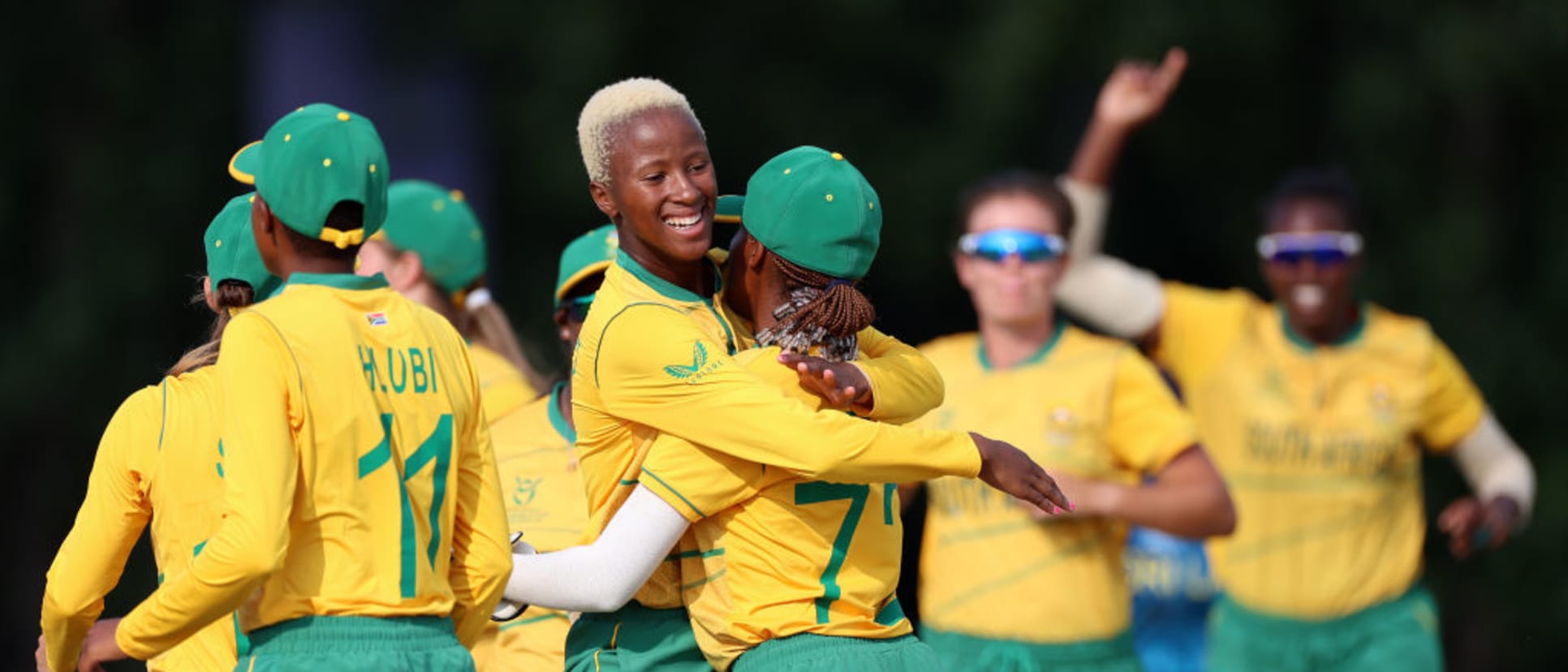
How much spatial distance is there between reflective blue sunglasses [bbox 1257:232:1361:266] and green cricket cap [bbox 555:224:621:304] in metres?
2.79

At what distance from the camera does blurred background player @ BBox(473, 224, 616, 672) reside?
14.9ft

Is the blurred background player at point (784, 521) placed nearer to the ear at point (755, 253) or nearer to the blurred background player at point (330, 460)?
the ear at point (755, 253)

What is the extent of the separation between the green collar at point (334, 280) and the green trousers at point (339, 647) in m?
0.53

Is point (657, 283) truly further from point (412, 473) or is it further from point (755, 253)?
point (412, 473)

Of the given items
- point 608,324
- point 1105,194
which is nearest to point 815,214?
point 608,324

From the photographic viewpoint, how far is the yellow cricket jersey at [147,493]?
3.51 meters

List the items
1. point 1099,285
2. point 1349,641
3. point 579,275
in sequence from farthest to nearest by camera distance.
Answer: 1. point 1099,285
2. point 1349,641
3. point 579,275

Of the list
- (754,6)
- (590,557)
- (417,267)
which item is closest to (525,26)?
(754,6)

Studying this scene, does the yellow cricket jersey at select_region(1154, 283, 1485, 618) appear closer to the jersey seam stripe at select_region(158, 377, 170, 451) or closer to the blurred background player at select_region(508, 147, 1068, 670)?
the blurred background player at select_region(508, 147, 1068, 670)

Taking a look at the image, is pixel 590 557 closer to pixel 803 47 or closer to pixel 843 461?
pixel 843 461

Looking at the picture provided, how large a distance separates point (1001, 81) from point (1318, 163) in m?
1.68

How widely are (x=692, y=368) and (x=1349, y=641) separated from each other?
3.29m

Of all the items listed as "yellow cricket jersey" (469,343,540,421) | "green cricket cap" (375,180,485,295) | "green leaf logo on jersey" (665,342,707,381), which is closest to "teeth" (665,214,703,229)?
"green leaf logo on jersey" (665,342,707,381)

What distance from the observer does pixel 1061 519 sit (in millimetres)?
5305
